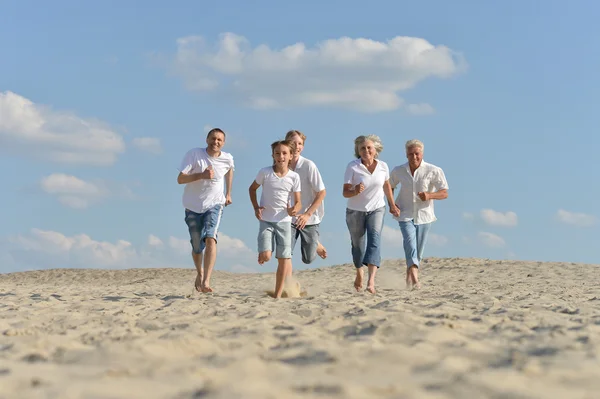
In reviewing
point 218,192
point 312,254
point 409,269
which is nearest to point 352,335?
point 312,254

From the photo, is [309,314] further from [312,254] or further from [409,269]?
[409,269]

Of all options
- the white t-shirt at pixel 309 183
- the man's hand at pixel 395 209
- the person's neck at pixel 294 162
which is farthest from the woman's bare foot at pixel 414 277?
the person's neck at pixel 294 162

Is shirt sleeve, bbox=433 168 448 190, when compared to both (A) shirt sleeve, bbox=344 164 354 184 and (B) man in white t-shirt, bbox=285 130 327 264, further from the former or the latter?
(B) man in white t-shirt, bbox=285 130 327 264

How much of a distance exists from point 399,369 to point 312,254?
14.8 ft

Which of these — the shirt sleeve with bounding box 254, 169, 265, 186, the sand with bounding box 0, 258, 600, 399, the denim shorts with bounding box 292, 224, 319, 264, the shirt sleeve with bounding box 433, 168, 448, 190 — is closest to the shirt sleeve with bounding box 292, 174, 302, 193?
the shirt sleeve with bounding box 254, 169, 265, 186

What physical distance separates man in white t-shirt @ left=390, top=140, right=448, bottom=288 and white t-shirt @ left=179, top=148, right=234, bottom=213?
2519 mm

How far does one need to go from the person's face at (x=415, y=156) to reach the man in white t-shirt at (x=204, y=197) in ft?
8.44

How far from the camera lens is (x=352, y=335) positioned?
4371mm

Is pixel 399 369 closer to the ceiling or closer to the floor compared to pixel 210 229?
closer to the floor

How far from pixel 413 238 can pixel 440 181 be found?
90 centimetres

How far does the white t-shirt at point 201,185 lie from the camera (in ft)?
26.6

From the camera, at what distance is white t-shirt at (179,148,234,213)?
8.10 metres

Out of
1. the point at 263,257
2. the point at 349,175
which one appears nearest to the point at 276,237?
the point at 263,257

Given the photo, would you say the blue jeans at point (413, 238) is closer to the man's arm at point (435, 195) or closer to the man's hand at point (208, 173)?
the man's arm at point (435, 195)
